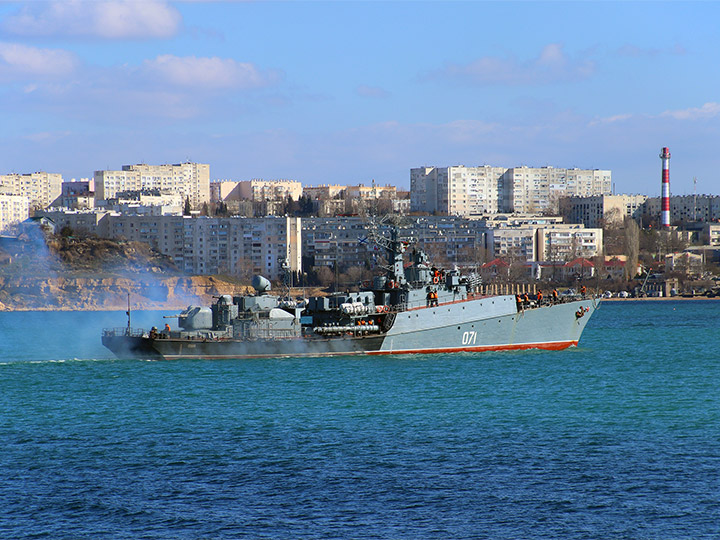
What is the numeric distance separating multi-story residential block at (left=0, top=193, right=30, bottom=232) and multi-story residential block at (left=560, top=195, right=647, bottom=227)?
95387 mm

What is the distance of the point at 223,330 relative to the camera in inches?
1816

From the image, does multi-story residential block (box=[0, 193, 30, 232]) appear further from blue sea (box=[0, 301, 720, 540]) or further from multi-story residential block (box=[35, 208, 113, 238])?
blue sea (box=[0, 301, 720, 540])

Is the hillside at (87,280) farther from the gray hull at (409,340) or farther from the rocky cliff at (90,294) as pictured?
the gray hull at (409,340)

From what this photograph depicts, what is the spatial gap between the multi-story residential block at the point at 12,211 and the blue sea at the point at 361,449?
123m

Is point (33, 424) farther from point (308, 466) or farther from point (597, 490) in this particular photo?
point (597, 490)

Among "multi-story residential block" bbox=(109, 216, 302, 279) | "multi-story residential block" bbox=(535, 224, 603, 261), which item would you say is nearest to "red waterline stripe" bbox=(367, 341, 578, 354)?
"multi-story residential block" bbox=(109, 216, 302, 279)

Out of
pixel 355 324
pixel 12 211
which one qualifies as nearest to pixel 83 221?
pixel 12 211

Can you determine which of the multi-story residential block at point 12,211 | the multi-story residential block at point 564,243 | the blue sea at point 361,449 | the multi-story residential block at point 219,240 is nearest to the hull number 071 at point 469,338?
the blue sea at point 361,449

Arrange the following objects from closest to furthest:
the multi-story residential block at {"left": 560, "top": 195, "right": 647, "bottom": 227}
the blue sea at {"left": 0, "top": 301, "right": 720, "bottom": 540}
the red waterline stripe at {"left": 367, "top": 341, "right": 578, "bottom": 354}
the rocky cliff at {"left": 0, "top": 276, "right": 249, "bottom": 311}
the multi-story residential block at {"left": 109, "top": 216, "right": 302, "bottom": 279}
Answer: the blue sea at {"left": 0, "top": 301, "right": 720, "bottom": 540}
the red waterline stripe at {"left": 367, "top": 341, "right": 578, "bottom": 354}
the rocky cliff at {"left": 0, "top": 276, "right": 249, "bottom": 311}
the multi-story residential block at {"left": 109, "top": 216, "right": 302, "bottom": 279}
the multi-story residential block at {"left": 560, "top": 195, "right": 647, "bottom": 227}

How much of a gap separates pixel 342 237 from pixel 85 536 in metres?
135

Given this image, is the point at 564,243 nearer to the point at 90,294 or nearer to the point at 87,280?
the point at 87,280

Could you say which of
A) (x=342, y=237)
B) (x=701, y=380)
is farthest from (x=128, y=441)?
(x=342, y=237)

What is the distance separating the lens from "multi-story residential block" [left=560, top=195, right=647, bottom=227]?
188375 mm

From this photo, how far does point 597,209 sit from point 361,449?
170015mm
